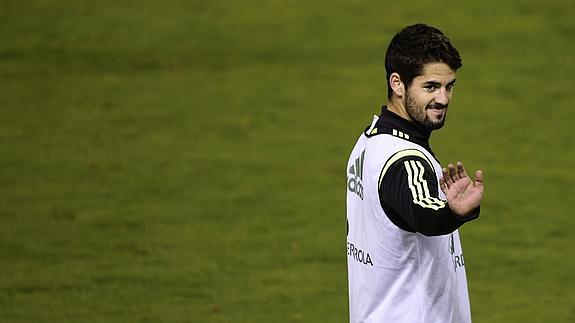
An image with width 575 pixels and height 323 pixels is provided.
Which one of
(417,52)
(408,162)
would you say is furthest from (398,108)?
(408,162)

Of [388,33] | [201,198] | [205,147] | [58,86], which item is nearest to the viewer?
[201,198]

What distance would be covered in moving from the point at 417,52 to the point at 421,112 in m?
0.19

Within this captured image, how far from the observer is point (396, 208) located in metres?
3.36

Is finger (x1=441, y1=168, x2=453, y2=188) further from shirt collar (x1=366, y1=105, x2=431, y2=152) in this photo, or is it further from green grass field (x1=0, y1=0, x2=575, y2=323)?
green grass field (x1=0, y1=0, x2=575, y2=323)

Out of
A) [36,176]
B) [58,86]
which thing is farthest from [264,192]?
[58,86]

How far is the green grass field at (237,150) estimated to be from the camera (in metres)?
7.33

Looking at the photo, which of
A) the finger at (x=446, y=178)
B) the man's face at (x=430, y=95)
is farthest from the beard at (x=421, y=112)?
the finger at (x=446, y=178)

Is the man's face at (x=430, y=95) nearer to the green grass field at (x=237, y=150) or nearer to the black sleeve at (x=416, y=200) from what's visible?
the black sleeve at (x=416, y=200)

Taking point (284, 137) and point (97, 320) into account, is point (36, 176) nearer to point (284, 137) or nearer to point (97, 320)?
point (284, 137)

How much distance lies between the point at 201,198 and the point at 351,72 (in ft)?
10.7

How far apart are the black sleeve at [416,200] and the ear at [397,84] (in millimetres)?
278

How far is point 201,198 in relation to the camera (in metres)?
8.94

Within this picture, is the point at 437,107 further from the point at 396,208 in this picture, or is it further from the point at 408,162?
the point at 396,208

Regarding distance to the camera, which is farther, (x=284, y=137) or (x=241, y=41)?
(x=241, y=41)
